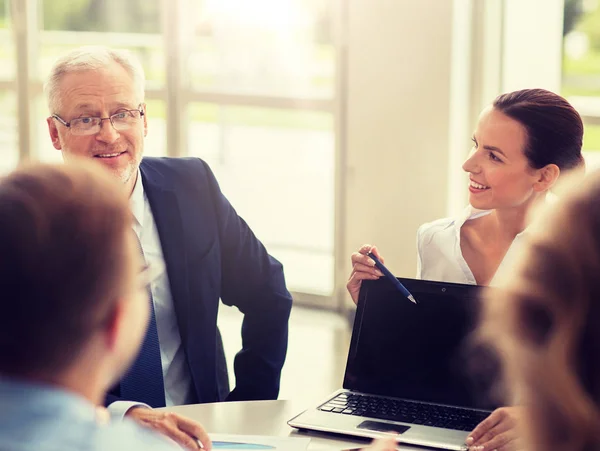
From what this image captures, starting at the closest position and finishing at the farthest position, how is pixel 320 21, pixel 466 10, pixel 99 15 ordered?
pixel 466 10 → pixel 320 21 → pixel 99 15

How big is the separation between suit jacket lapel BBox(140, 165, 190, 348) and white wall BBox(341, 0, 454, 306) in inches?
100

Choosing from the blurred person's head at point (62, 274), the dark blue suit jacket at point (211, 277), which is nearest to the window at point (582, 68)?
the dark blue suit jacket at point (211, 277)

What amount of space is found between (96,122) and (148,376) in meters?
0.65

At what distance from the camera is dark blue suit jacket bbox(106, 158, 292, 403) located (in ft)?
7.27

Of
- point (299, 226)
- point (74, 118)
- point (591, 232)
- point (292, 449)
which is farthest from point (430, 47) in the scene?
point (591, 232)

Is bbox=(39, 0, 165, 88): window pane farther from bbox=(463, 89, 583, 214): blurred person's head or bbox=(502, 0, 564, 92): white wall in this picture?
bbox=(463, 89, 583, 214): blurred person's head

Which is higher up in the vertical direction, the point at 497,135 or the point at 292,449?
the point at 497,135

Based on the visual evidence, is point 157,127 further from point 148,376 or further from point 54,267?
point 54,267

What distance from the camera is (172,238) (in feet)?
7.39

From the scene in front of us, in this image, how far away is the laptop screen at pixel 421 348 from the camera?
1.75 metres

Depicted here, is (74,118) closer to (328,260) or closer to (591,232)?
(591,232)

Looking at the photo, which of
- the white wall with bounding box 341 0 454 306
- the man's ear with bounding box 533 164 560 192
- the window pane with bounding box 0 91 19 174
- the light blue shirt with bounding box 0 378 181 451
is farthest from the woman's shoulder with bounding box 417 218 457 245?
the window pane with bounding box 0 91 19 174

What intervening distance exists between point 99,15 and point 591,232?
5.48 metres

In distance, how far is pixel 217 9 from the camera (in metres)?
5.50
